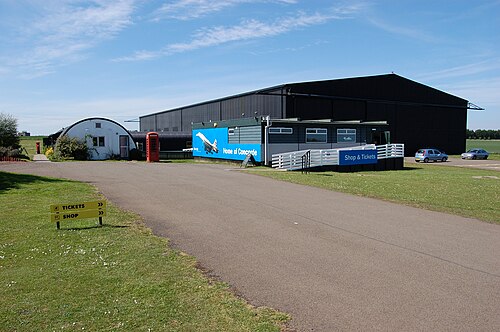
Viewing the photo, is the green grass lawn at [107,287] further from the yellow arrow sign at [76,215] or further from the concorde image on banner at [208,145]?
the concorde image on banner at [208,145]

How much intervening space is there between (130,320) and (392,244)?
17.8 ft

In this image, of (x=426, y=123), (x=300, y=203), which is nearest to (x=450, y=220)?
(x=300, y=203)

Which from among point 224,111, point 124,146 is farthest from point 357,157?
point 224,111

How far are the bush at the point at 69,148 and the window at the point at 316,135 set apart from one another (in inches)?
793

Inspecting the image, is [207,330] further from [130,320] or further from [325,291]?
[325,291]

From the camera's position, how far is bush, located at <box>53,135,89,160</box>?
38688 mm

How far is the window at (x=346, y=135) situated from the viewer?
115ft

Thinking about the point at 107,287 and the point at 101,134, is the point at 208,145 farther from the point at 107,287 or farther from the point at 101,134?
the point at 107,287

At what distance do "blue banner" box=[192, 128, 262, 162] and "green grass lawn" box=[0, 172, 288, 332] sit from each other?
73.2ft

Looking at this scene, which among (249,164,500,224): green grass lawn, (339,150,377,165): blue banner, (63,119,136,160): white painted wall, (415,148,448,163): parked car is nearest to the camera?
(249,164,500,224): green grass lawn

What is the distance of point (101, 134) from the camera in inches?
1633

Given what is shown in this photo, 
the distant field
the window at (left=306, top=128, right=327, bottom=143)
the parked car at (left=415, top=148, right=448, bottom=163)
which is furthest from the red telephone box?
the distant field

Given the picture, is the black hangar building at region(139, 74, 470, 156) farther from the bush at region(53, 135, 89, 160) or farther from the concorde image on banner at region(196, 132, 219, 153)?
the bush at region(53, 135, 89, 160)

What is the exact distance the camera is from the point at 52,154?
3984cm
